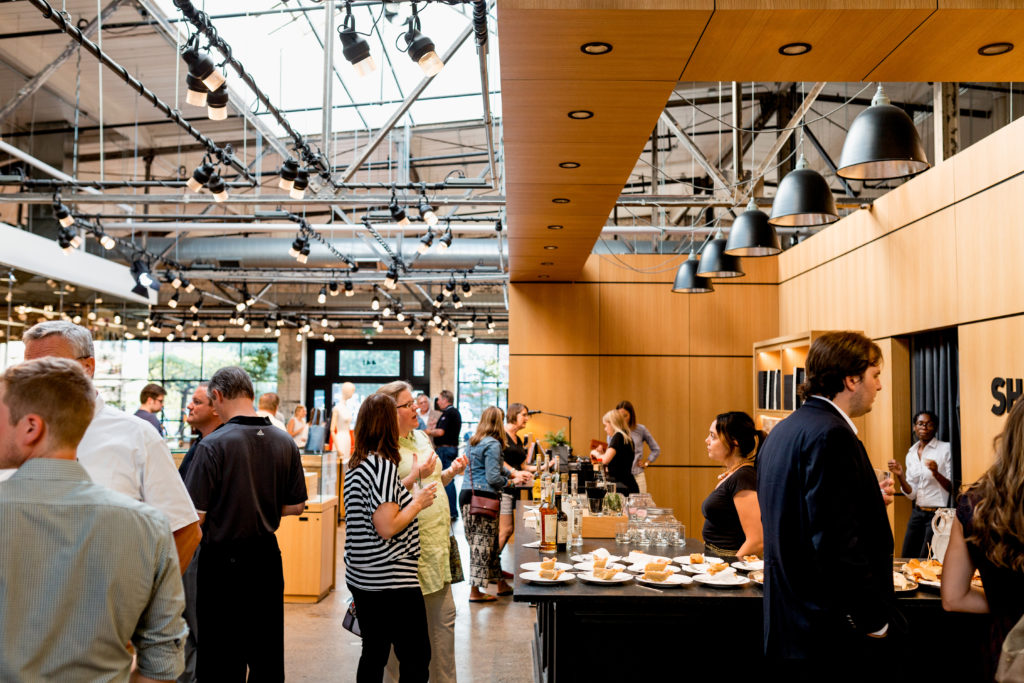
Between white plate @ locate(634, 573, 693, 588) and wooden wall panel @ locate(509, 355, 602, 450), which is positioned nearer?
white plate @ locate(634, 573, 693, 588)

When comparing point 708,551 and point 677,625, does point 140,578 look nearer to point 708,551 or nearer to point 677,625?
point 677,625

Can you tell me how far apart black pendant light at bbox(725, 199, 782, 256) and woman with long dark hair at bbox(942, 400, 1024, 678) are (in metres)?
3.15

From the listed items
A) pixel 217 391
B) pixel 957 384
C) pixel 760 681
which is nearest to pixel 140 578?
pixel 217 391

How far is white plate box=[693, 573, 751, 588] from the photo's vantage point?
11.4 ft

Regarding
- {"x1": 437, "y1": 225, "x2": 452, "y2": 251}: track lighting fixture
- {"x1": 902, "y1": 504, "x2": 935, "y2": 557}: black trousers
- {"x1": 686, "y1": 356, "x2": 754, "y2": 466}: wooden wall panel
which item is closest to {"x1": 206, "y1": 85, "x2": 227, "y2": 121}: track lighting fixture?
{"x1": 437, "y1": 225, "x2": 452, "y2": 251}: track lighting fixture

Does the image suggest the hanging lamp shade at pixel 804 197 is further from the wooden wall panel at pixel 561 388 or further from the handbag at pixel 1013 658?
the wooden wall panel at pixel 561 388

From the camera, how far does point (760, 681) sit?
3.58 meters

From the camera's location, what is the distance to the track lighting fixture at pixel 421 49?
4723 mm

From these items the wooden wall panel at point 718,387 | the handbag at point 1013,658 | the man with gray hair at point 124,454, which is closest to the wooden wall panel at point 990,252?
the handbag at point 1013,658

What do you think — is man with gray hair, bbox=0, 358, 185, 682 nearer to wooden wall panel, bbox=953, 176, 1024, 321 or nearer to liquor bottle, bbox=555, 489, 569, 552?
liquor bottle, bbox=555, 489, 569, 552

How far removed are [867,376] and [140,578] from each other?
2.22 meters

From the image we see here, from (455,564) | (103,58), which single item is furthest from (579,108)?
(103,58)

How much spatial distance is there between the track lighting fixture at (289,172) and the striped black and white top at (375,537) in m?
4.10

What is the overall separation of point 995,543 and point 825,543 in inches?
18.0
